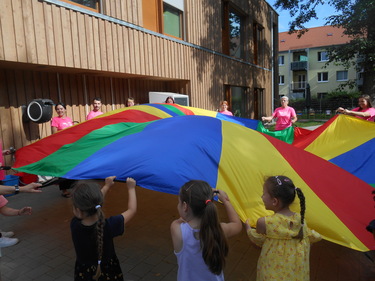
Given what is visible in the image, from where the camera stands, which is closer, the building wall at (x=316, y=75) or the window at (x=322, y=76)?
the building wall at (x=316, y=75)

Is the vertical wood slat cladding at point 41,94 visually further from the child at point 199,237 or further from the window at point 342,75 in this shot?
the window at point 342,75

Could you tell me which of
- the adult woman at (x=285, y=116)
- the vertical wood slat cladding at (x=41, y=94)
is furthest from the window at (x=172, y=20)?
the adult woman at (x=285, y=116)

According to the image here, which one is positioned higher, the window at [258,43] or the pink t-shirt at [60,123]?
the window at [258,43]

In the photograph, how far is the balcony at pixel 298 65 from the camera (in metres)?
35.3

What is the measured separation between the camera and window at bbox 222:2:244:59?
37.4 ft

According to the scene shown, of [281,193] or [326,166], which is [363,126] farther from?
[281,193]

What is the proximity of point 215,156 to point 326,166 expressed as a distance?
115 centimetres

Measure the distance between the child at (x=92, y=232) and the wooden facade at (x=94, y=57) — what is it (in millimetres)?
3642

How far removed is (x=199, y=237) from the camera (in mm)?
1565

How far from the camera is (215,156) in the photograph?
97.6 inches

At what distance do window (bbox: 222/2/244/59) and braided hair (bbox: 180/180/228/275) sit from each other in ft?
35.2

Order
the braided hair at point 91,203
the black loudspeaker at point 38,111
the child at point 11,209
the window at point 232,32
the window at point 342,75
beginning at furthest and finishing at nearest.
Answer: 1. the window at point 342,75
2. the window at point 232,32
3. the black loudspeaker at point 38,111
4. the child at point 11,209
5. the braided hair at point 91,203

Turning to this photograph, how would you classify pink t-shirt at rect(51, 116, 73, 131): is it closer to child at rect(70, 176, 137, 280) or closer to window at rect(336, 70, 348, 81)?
child at rect(70, 176, 137, 280)

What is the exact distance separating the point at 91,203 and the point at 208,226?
688mm
